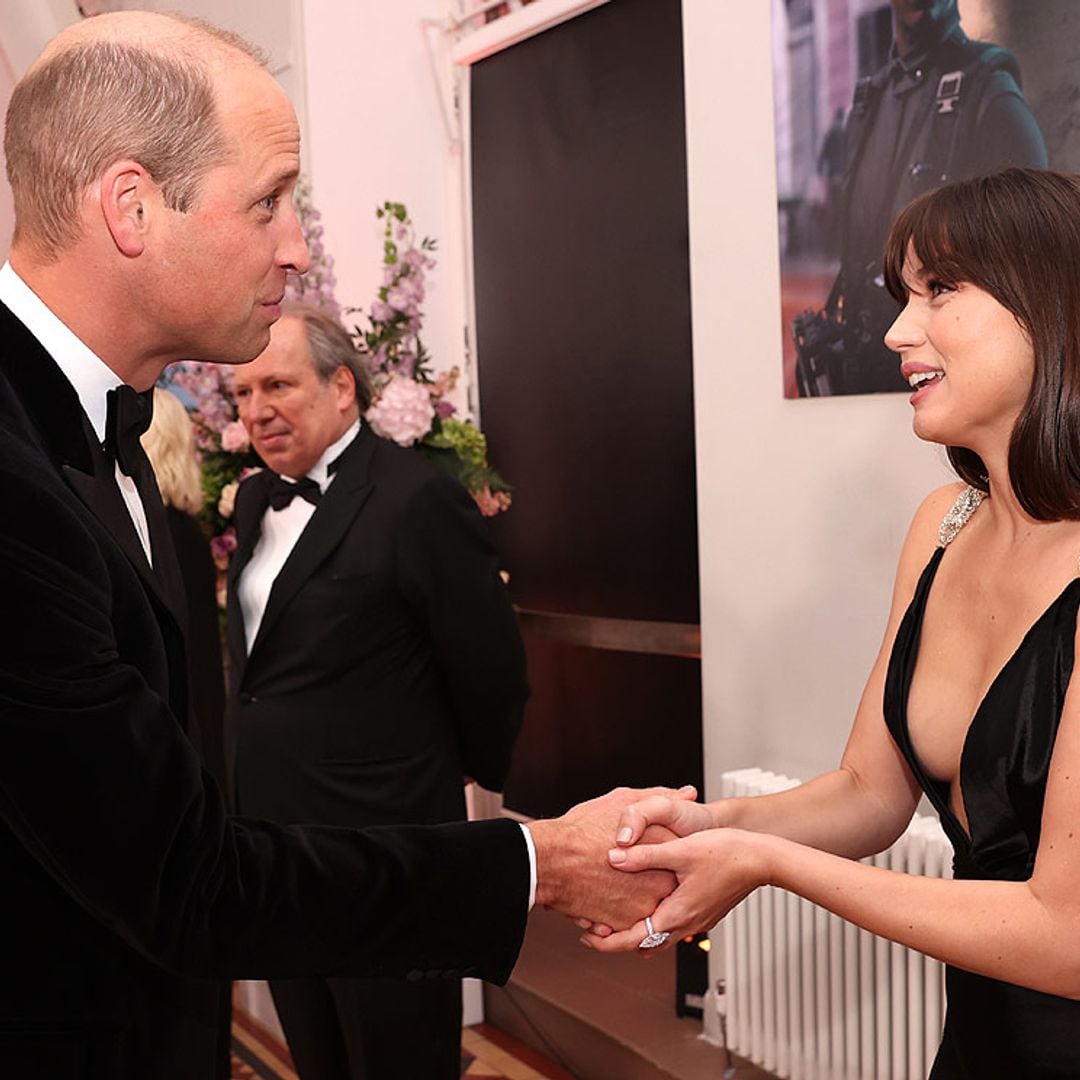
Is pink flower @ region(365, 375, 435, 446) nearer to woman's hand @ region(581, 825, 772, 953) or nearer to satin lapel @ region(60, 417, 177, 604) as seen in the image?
woman's hand @ region(581, 825, 772, 953)

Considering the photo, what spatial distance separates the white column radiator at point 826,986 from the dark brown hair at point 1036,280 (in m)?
1.22

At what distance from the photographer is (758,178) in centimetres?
328

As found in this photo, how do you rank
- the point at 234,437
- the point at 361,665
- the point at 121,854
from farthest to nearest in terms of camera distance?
the point at 234,437, the point at 361,665, the point at 121,854

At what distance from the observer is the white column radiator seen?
284cm

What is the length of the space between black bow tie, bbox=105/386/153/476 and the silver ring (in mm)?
924

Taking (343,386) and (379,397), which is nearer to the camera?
(343,386)

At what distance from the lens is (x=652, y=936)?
1954 mm

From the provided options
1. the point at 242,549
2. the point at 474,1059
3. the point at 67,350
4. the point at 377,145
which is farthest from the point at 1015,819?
the point at 377,145

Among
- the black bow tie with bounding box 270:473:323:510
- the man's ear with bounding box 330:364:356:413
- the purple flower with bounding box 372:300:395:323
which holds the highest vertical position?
the purple flower with bounding box 372:300:395:323

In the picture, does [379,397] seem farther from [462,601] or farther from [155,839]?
[155,839]

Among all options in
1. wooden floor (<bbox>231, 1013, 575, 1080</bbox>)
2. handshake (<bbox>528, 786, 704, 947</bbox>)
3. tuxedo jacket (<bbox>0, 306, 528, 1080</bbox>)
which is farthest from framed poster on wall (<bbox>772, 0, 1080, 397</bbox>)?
wooden floor (<bbox>231, 1013, 575, 1080</bbox>)

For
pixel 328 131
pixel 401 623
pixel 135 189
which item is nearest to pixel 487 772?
pixel 401 623

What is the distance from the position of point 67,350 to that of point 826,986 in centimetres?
222

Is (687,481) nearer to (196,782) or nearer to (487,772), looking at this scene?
(487,772)
